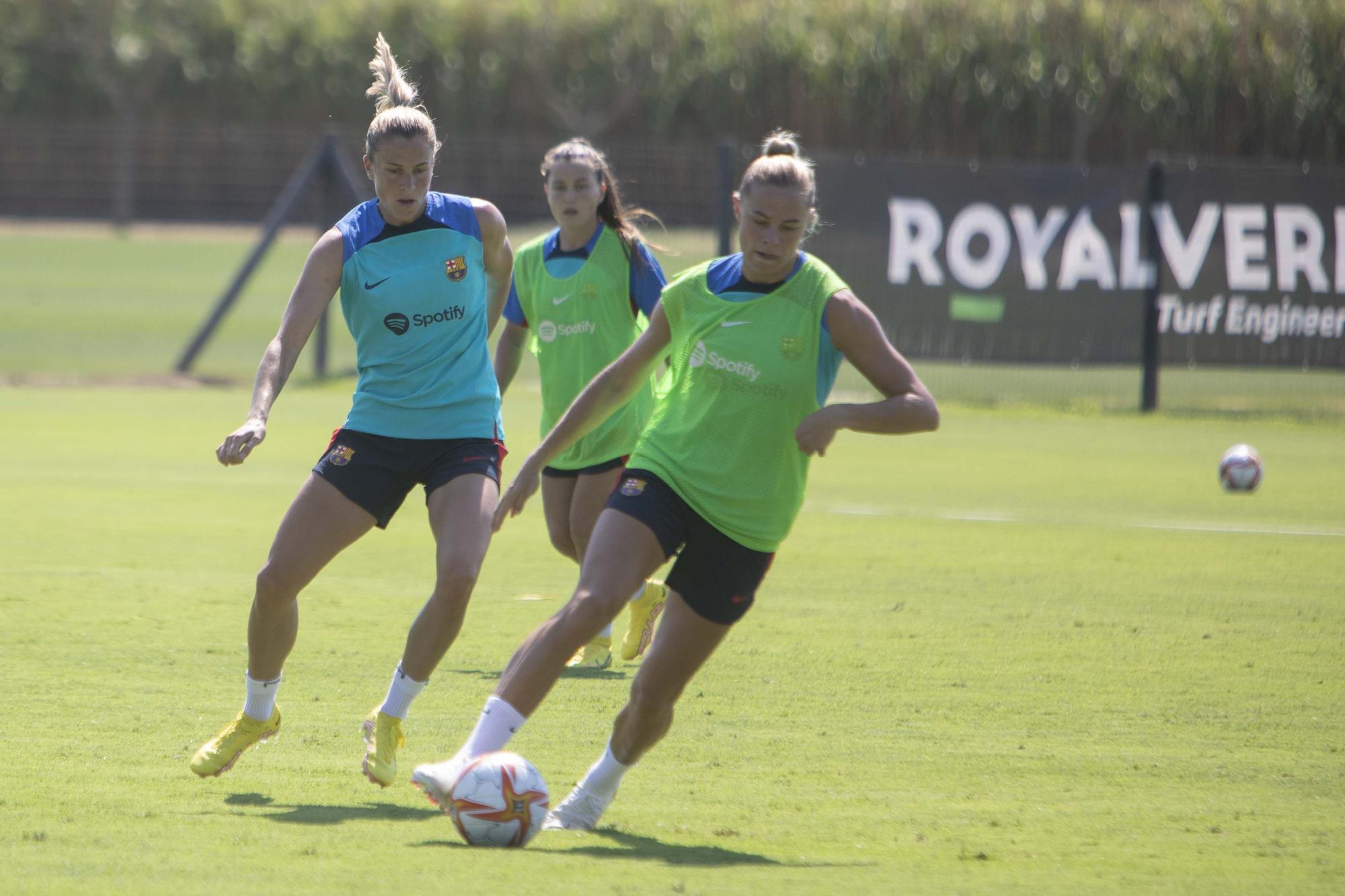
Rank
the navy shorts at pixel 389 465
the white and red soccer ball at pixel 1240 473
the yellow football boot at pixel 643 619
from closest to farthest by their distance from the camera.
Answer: the navy shorts at pixel 389 465, the yellow football boot at pixel 643 619, the white and red soccer ball at pixel 1240 473

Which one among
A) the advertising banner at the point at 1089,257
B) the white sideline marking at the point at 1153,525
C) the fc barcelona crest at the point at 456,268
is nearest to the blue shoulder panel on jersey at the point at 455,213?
the fc barcelona crest at the point at 456,268

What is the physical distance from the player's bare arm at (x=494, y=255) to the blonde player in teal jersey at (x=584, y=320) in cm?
123

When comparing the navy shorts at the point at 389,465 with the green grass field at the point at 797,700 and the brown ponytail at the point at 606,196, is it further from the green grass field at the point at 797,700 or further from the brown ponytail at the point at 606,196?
the brown ponytail at the point at 606,196

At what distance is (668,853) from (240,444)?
1.76 meters

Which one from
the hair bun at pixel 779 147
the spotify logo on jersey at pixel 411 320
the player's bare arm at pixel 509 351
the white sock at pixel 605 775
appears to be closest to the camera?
the white sock at pixel 605 775

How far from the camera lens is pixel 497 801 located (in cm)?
482

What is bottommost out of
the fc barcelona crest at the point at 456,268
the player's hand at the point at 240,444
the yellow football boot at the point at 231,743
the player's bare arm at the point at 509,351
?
the yellow football boot at the point at 231,743

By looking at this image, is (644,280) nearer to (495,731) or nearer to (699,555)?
(699,555)

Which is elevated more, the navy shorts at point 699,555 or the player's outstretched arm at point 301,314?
the player's outstretched arm at point 301,314

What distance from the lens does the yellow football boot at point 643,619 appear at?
800cm

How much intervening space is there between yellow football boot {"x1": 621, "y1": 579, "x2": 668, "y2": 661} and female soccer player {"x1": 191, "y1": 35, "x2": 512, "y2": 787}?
2141 millimetres

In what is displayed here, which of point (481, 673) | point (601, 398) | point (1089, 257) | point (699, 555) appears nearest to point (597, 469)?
point (481, 673)

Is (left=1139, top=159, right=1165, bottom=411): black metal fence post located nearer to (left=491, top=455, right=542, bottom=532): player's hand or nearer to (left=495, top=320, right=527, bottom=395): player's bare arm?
(left=495, top=320, right=527, bottom=395): player's bare arm

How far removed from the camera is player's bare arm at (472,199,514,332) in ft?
20.1
